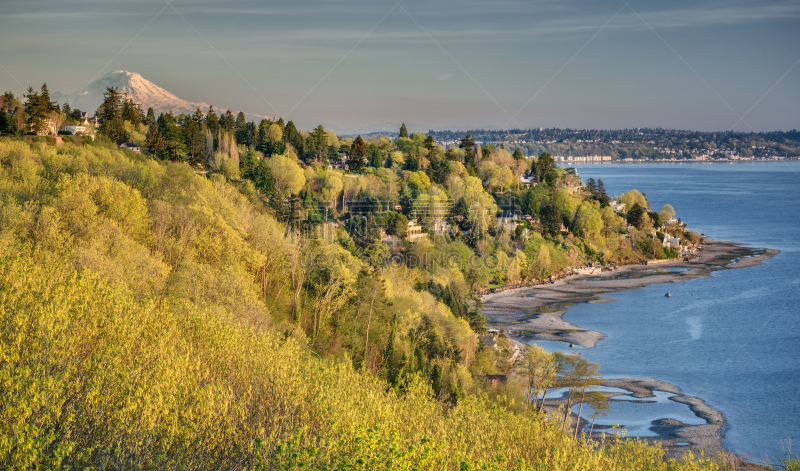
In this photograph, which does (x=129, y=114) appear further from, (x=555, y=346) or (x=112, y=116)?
(x=555, y=346)

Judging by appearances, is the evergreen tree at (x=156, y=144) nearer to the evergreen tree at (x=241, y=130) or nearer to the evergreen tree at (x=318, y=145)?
the evergreen tree at (x=241, y=130)

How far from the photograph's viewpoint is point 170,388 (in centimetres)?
1349

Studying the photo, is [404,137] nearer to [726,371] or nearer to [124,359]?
[726,371]

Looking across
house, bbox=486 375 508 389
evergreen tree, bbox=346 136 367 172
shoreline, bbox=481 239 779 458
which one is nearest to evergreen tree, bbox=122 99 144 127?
evergreen tree, bbox=346 136 367 172

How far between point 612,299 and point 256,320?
47.6 metres

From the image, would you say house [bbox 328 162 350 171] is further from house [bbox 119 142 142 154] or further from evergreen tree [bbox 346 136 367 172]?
house [bbox 119 142 142 154]

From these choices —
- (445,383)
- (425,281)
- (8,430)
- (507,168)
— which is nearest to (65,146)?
(425,281)

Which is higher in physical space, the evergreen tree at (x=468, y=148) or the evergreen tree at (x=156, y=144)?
the evergreen tree at (x=468, y=148)

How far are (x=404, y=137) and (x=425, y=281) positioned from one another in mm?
67362

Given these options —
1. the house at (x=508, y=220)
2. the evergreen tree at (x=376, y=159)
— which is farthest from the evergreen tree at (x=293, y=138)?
the house at (x=508, y=220)

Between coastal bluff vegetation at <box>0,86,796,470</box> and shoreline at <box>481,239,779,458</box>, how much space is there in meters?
3.26

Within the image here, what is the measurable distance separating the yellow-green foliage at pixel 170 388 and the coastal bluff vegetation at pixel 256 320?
0.08 metres

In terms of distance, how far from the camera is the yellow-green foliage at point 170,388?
11.4 meters

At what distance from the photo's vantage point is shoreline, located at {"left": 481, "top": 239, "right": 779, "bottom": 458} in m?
31.3
